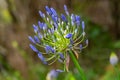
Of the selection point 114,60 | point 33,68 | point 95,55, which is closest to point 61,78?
Answer: point 33,68

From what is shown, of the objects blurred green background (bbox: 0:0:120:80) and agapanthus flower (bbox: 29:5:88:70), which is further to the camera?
blurred green background (bbox: 0:0:120:80)

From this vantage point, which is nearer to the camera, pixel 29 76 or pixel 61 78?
pixel 61 78

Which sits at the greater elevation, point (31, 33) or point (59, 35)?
point (59, 35)

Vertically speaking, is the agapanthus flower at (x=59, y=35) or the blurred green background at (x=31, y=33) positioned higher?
the agapanthus flower at (x=59, y=35)

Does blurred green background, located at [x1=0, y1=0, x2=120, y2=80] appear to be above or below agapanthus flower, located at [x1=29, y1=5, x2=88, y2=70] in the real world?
below

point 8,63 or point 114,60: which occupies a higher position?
point 114,60

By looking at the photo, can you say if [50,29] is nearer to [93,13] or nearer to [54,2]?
[54,2]

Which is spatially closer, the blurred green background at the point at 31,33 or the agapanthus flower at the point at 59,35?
the agapanthus flower at the point at 59,35

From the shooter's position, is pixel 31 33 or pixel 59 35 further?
pixel 31 33
